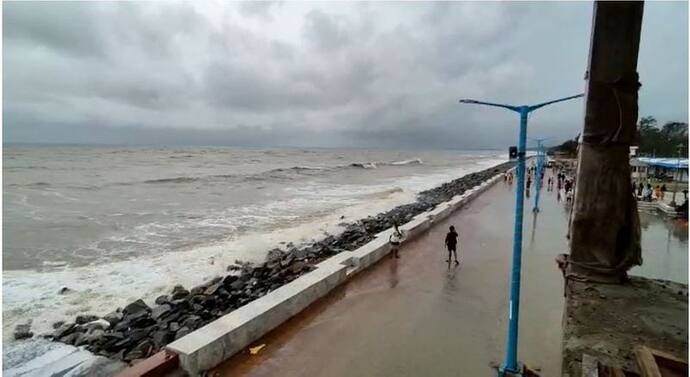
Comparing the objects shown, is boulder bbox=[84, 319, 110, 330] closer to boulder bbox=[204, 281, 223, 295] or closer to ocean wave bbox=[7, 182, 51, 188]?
boulder bbox=[204, 281, 223, 295]

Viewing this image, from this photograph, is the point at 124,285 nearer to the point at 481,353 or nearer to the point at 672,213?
the point at 481,353

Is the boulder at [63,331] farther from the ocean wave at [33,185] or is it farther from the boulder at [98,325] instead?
the ocean wave at [33,185]

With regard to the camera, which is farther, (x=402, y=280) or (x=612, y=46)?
(x=402, y=280)

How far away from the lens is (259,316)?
6742mm

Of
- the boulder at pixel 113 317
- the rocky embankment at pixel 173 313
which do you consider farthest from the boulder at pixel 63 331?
the boulder at pixel 113 317

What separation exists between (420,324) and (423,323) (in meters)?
0.08

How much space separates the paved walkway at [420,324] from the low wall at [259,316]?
0.19 m

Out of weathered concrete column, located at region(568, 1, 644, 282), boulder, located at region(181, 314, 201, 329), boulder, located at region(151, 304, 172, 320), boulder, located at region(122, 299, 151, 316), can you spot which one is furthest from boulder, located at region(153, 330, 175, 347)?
weathered concrete column, located at region(568, 1, 644, 282)

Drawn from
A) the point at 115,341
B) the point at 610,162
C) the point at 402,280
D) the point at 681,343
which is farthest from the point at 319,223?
the point at 681,343

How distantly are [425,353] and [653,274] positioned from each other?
6.99m

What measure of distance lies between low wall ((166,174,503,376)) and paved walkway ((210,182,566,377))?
19cm

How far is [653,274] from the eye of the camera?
9.55 m

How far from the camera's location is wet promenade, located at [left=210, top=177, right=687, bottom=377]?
19.9 feet

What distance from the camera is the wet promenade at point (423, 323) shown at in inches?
239
